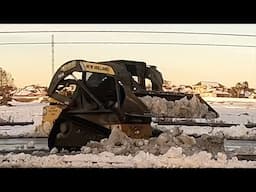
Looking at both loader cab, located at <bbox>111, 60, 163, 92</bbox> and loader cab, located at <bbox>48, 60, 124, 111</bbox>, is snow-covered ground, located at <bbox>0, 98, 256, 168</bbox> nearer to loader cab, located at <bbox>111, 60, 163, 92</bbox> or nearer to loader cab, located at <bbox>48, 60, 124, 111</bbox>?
loader cab, located at <bbox>48, 60, 124, 111</bbox>

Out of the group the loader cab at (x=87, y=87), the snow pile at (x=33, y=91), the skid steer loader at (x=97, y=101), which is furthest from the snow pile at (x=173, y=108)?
the snow pile at (x=33, y=91)

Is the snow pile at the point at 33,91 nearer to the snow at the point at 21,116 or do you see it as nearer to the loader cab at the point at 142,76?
the snow at the point at 21,116

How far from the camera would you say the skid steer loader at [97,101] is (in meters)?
6.07

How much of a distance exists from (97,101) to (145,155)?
56 centimetres

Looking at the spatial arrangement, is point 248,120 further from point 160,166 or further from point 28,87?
point 28,87

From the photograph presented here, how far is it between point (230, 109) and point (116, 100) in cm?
89

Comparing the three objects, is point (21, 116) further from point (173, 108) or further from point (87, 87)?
point (173, 108)

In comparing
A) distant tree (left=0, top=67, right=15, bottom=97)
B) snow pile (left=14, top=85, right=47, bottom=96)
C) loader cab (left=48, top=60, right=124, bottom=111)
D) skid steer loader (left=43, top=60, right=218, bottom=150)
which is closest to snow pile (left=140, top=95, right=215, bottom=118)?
skid steer loader (left=43, top=60, right=218, bottom=150)

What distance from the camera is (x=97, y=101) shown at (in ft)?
19.9

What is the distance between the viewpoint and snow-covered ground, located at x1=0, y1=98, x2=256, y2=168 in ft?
19.9

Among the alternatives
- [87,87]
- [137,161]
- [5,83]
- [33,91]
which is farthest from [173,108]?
[5,83]
